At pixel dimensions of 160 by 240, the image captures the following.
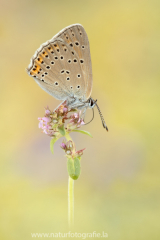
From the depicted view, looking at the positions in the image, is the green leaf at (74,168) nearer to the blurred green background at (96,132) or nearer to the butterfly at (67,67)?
the butterfly at (67,67)

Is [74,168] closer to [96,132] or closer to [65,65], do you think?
[65,65]

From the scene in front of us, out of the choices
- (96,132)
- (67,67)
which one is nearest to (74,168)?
(67,67)

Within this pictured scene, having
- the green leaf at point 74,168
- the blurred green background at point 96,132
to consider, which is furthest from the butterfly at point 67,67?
the blurred green background at point 96,132

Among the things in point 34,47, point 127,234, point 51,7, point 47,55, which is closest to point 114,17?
point 51,7

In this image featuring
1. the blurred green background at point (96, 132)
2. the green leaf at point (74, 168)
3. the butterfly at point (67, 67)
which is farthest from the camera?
the blurred green background at point (96, 132)

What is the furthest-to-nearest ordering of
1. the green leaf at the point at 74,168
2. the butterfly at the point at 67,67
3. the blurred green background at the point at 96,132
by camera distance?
the blurred green background at the point at 96,132 < the butterfly at the point at 67,67 < the green leaf at the point at 74,168

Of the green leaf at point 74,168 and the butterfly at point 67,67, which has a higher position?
the butterfly at point 67,67

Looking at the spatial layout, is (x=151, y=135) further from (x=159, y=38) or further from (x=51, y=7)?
(x=51, y=7)
